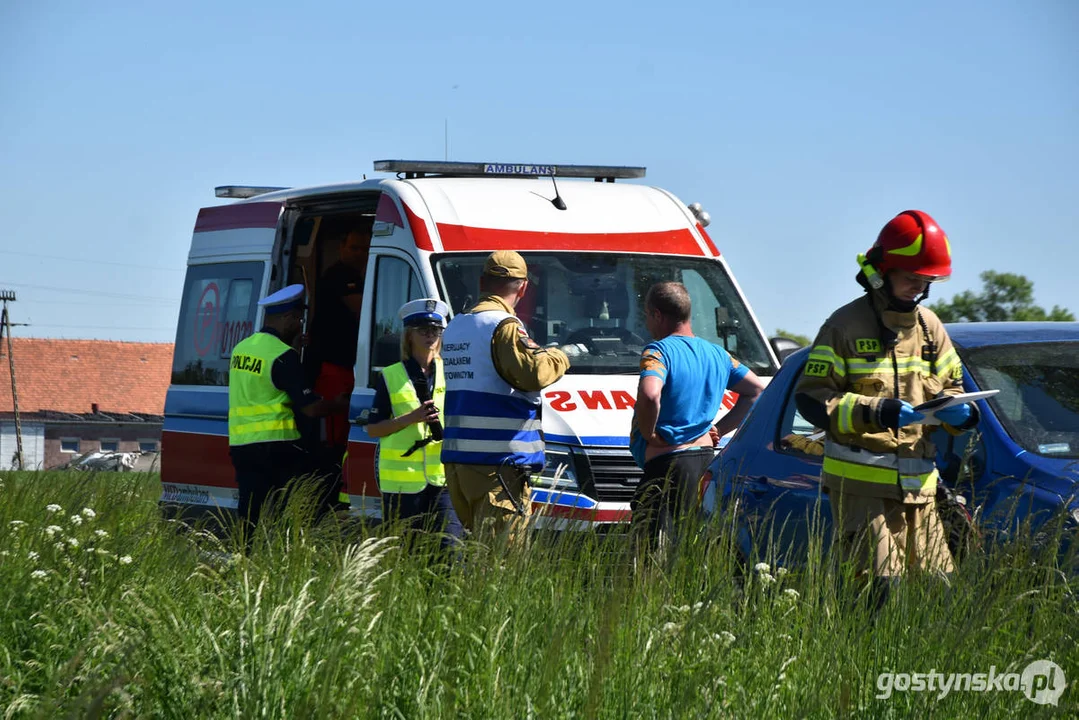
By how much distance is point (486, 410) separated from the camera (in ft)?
21.9

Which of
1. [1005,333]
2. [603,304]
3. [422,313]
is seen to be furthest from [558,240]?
[1005,333]

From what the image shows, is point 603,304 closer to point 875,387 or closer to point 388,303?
point 388,303

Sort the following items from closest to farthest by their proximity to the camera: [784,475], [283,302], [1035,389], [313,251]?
[1035,389] < [784,475] < [283,302] < [313,251]

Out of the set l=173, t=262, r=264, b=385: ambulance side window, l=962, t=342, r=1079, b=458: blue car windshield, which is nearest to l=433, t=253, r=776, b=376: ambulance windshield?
l=173, t=262, r=264, b=385: ambulance side window

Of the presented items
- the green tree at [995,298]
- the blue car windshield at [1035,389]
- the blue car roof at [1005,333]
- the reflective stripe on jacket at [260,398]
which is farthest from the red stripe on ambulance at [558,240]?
the green tree at [995,298]

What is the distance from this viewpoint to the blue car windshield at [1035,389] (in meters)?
5.52

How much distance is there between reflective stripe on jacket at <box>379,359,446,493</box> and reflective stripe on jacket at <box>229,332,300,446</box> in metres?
1.25

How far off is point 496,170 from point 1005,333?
4.58m

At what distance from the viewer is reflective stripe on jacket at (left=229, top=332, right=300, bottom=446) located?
8.79 m

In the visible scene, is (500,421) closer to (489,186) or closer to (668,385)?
(668,385)

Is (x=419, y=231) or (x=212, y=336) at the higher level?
(x=419, y=231)

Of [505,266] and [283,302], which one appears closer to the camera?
[505,266]

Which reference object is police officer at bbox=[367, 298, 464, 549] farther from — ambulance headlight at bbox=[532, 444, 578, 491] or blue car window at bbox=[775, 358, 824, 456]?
blue car window at bbox=[775, 358, 824, 456]

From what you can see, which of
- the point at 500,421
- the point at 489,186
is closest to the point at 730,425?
the point at 500,421
